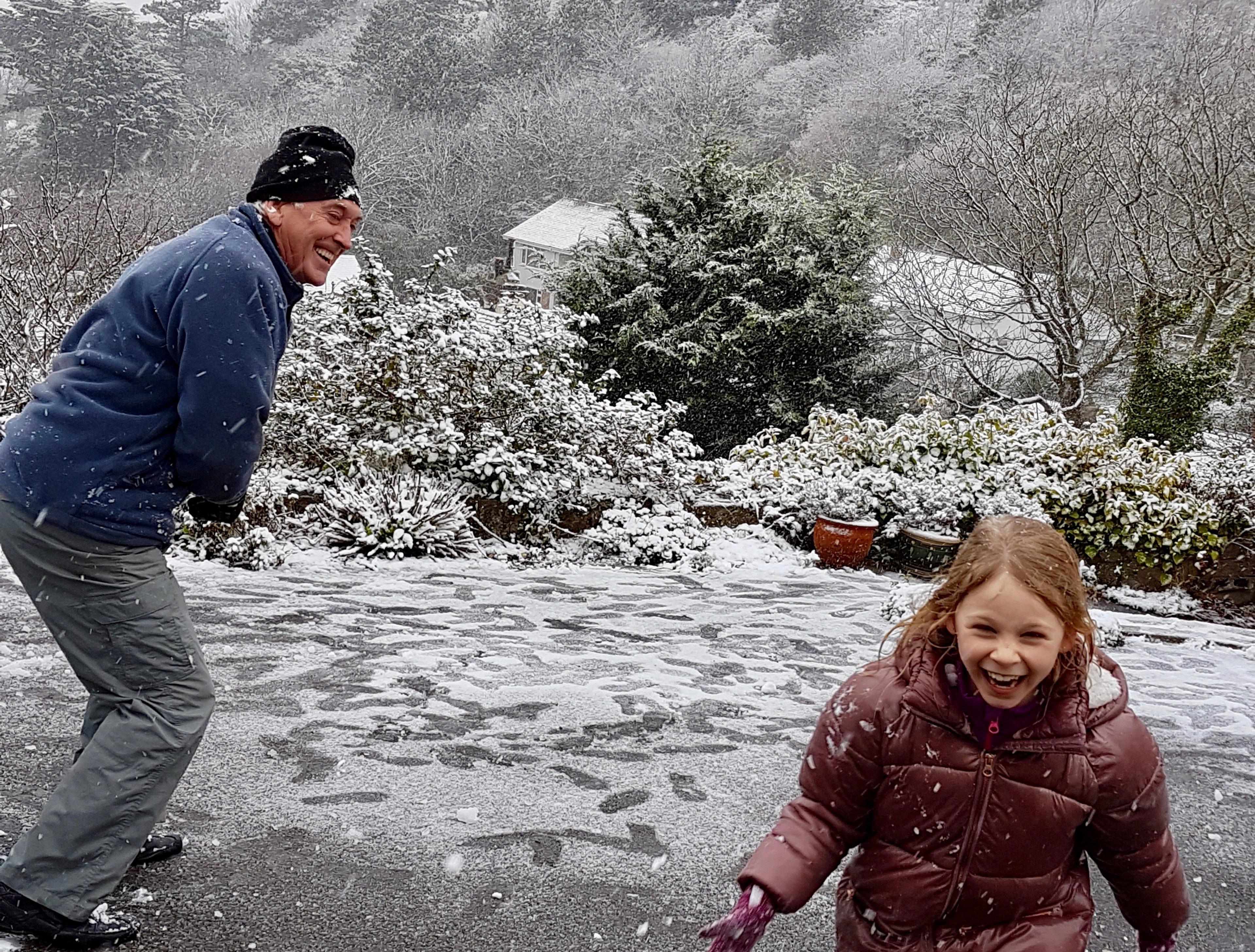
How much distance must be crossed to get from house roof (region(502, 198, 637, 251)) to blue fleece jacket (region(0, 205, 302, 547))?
2727cm

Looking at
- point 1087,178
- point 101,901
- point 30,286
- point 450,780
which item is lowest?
point 450,780

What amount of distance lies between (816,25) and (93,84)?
25210 millimetres

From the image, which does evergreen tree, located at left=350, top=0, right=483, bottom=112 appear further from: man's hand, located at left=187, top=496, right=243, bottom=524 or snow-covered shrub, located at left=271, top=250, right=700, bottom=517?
man's hand, located at left=187, top=496, right=243, bottom=524

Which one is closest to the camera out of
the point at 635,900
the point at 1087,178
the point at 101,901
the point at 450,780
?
the point at 101,901

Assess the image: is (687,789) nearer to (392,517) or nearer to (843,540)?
(392,517)

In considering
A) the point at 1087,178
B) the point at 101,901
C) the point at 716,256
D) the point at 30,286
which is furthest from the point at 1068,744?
the point at 1087,178

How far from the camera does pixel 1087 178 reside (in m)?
16.8

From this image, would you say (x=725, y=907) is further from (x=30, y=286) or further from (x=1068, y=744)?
(x=30, y=286)

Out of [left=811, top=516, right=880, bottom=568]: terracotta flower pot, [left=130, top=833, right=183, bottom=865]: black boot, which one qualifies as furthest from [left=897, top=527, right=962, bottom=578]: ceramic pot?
[left=130, top=833, right=183, bottom=865]: black boot

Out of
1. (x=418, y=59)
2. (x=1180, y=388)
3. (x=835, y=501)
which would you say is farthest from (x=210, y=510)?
(x=418, y=59)

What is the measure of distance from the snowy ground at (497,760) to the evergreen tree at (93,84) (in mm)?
31284

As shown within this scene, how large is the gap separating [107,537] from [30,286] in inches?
318

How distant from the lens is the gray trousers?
2131 mm

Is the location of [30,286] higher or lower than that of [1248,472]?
higher
